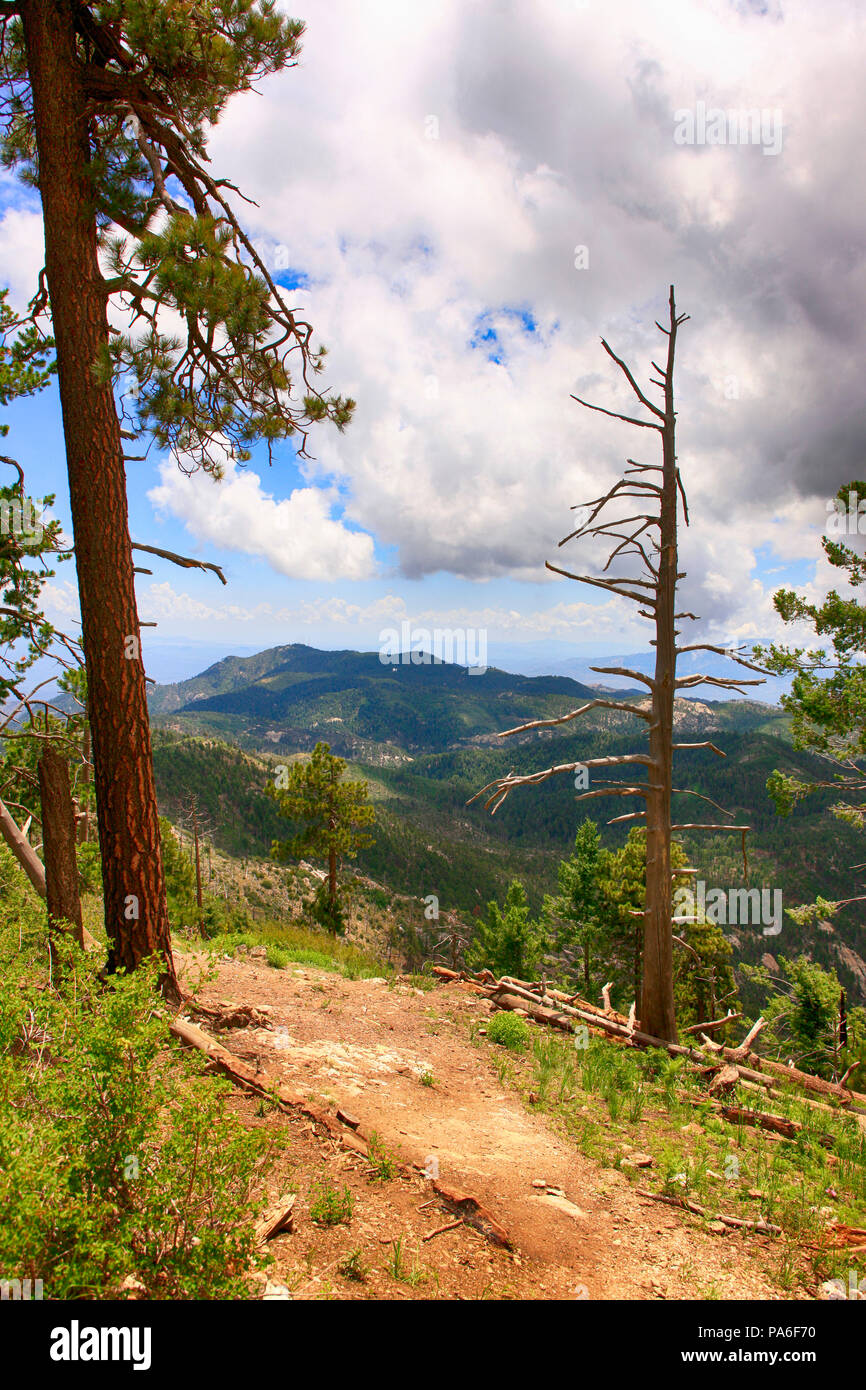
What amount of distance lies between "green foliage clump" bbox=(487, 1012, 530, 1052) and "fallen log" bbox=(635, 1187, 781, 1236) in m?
3.84

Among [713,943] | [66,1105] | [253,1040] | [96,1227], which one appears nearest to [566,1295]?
[96,1227]

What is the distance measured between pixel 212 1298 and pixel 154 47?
29.8 feet

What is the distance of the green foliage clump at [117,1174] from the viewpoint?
2354mm

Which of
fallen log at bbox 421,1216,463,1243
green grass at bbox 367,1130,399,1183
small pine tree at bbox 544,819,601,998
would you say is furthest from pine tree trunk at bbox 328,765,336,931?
fallen log at bbox 421,1216,463,1243

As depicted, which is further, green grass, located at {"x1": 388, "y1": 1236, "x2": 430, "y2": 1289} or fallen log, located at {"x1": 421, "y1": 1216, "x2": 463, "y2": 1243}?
fallen log, located at {"x1": 421, "y1": 1216, "x2": 463, "y2": 1243}

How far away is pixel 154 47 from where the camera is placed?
5.56 m

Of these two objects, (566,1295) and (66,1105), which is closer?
(66,1105)

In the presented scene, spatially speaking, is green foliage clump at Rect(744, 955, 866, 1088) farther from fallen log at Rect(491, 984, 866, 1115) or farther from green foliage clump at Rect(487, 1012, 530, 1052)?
green foliage clump at Rect(487, 1012, 530, 1052)

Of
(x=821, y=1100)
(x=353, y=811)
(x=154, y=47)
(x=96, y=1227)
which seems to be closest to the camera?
(x=96, y=1227)

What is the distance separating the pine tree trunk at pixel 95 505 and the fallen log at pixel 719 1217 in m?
4.66

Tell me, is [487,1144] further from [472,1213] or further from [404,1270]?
[404,1270]

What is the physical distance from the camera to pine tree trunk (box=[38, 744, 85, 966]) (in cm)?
537

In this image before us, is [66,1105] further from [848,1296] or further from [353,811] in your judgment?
[353,811]

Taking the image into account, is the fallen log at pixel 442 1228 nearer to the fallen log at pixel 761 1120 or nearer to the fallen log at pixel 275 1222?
the fallen log at pixel 275 1222
